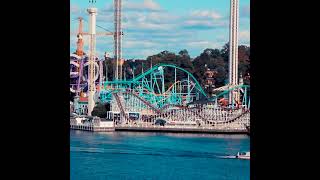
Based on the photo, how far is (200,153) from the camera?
34.1ft

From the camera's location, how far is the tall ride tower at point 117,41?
46.4 ft

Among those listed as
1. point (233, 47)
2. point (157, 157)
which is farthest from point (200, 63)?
point (157, 157)

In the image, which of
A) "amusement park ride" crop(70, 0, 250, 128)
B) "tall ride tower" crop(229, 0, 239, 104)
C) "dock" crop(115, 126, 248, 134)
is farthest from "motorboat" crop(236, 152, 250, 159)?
"tall ride tower" crop(229, 0, 239, 104)

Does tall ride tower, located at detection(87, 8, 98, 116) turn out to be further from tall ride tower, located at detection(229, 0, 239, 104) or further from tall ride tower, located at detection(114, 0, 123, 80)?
tall ride tower, located at detection(229, 0, 239, 104)

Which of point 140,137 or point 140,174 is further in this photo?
point 140,137

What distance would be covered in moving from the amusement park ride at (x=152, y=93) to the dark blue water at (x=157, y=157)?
25.1 inches

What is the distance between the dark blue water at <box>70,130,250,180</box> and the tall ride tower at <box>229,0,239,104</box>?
1150 millimetres

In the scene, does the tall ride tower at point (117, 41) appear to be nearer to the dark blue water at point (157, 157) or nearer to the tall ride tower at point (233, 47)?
the dark blue water at point (157, 157)

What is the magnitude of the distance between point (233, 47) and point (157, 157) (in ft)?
13.3

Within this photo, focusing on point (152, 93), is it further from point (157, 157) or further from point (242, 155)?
point (242, 155)

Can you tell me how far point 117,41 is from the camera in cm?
1418
